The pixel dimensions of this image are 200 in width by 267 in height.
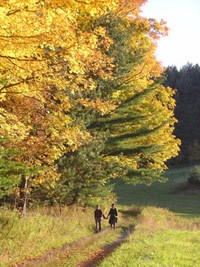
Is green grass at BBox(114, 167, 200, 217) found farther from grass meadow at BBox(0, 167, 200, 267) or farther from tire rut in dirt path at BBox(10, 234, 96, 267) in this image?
tire rut in dirt path at BBox(10, 234, 96, 267)

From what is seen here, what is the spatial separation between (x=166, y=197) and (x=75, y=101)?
35918 mm

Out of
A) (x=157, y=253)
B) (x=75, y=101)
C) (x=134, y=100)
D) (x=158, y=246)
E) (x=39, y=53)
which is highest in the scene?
(x=134, y=100)

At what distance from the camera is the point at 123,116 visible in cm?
2573

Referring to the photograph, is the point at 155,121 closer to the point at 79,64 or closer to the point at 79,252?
the point at 79,252

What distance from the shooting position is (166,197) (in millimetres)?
49719

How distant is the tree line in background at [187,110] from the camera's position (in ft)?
288

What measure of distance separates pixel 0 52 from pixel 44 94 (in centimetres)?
321

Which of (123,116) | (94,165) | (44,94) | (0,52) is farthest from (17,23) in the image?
(123,116)

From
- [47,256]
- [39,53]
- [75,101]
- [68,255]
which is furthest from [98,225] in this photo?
[39,53]

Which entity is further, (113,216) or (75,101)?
(113,216)

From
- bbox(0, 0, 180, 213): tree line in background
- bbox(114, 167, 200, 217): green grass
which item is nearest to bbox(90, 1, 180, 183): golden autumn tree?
bbox(0, 0, 180, 213): tree line in background

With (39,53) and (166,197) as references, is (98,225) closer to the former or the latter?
(39,53)

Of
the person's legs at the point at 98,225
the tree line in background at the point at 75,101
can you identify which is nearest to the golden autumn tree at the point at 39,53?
the tree line in background at the point at 75,101

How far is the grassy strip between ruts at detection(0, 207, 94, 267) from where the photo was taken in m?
13.0
